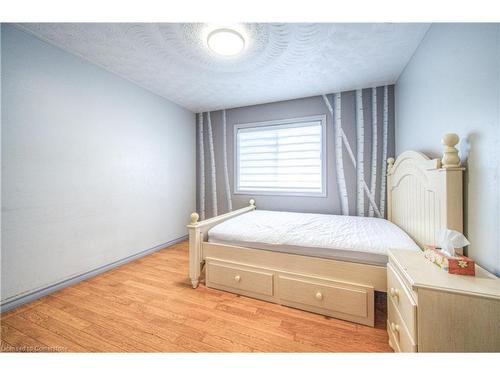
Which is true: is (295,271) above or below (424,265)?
below

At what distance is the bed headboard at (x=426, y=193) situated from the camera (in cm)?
115

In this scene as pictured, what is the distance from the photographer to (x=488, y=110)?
99cm

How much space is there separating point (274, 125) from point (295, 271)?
91.1 inches

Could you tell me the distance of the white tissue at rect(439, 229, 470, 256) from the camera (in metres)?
0.95

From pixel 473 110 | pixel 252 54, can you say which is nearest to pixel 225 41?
pixel 252 54

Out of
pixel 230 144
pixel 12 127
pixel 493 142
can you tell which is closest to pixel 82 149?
pixel 12 127

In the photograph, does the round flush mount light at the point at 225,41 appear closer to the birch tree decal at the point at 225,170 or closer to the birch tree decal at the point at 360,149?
the birch tree decal at the point at 225,170

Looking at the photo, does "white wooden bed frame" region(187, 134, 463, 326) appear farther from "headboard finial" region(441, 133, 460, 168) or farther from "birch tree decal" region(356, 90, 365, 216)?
"birch tree decal" region(356, 90, 365, 216)

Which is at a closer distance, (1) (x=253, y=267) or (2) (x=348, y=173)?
(1) (x=253, y=267)

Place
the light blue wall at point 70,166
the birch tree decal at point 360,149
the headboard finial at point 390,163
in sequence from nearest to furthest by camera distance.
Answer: the light blue wall at point 70,166
the headboard finial at point 390,163
the birch tree decal at point 360,149

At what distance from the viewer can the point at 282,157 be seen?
3.14m

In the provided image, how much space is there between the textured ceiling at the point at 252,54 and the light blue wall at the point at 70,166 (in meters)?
0.25

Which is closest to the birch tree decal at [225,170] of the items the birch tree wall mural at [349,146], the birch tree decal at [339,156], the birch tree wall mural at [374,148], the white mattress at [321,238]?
the birch tree wall mural at [349,146]
